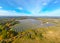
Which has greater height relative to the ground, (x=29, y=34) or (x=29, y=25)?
(x=29, y=34)

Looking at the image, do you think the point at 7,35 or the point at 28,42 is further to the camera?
the point at 7,35

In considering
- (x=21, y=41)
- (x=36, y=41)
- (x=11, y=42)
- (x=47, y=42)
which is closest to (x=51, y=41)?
(x=47, y=42)

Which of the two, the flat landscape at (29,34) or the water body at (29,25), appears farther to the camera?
the water body at (29,25)

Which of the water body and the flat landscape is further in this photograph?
the water body

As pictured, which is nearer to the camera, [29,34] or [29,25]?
[29,34]

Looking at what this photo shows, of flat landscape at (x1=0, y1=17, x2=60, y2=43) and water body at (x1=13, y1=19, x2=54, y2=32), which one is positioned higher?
flat landscape at (x1=0, y1=17, x2=60, y2=43)

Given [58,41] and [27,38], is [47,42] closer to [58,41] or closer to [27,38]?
[58,41]

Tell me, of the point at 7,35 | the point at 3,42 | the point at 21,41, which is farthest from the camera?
the point at 7,35

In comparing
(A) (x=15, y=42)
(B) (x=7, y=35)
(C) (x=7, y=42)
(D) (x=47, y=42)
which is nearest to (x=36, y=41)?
(D) (x=47, y=42)

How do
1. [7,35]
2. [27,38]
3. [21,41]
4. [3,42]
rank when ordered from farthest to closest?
[7,35]
[27,38]
[21,41]
[3,42]

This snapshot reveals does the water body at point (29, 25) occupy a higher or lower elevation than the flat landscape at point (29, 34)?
lower
